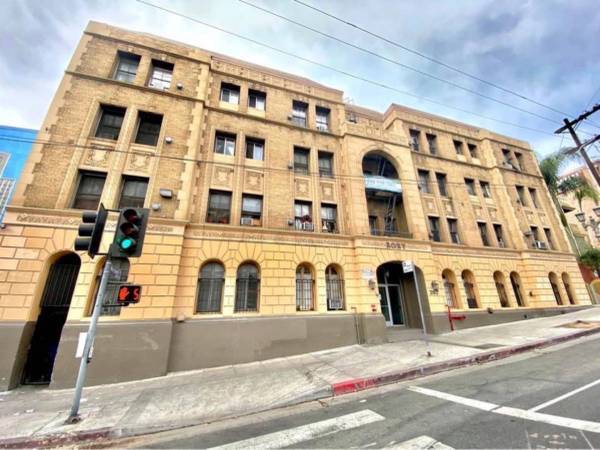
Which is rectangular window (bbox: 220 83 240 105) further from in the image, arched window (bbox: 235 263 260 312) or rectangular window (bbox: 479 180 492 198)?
rectangular window (bbox: 479 180 492 198)

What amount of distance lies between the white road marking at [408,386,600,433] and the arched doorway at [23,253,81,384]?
12136mm

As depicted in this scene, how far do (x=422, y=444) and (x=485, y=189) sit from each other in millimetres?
21630

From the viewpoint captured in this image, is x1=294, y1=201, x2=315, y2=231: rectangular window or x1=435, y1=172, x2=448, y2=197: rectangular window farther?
x1=435, y1=172, x2=448, y2=197: rectangular window

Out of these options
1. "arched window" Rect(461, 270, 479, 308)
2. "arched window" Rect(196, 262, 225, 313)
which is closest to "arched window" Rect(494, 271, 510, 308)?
"arched window" Rect(461, 270, 479, 308)

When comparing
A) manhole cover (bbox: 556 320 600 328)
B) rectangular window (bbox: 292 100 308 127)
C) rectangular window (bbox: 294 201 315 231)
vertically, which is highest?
rectangular window (bbox: 292 100 308 127)

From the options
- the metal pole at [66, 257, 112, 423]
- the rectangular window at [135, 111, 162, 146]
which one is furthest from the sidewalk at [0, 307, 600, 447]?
the rectangular window at [135, 111, 162, 146]

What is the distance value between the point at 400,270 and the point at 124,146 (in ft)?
53.9

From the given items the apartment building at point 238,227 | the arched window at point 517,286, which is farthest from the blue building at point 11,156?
the arched window at point 517,286

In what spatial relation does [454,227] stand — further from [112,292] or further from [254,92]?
[112,292]

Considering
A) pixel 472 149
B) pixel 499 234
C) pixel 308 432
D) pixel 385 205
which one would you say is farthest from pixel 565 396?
pixel 472 149

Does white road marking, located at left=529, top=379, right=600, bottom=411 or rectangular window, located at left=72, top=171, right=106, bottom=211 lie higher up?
rectangular window, located at left=72, top=171, right=106, bottom=211

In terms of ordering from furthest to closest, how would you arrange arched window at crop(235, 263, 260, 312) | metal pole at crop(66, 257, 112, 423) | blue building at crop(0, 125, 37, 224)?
blue building at crop(0, 125, 37, 224), arched window at crop(235, 263, 260, 312), metal pole at crop(66, 257, 112, 423)

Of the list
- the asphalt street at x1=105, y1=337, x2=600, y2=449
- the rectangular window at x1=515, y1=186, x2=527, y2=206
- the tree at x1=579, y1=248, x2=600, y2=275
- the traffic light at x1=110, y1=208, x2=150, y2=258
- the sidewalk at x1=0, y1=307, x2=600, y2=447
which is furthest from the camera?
the rectangular window at x1=515, y1=186, x2=527, y2=206

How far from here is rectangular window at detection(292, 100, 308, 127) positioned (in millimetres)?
15712
